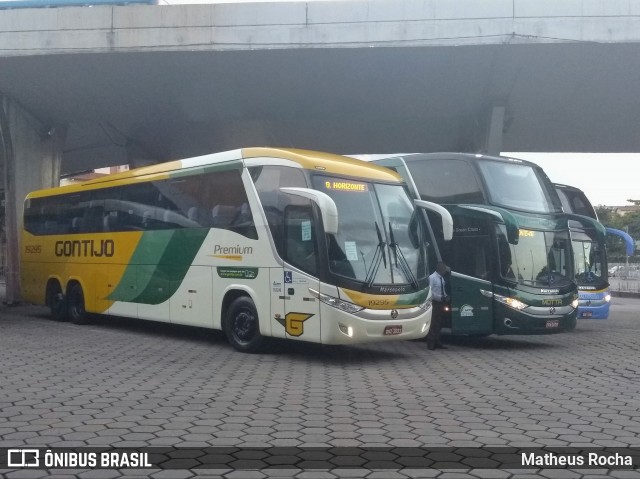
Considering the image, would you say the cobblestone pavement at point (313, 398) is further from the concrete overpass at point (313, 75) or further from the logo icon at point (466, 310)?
the concrete overpass at point (313, 75)

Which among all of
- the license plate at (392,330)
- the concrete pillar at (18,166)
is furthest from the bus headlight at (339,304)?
the concrete pillar at (18,166)

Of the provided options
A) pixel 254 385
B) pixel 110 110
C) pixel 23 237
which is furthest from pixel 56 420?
pixel 110 110

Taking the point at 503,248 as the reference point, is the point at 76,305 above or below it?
below

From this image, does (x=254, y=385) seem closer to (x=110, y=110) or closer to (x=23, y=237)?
(x=23, y=237)

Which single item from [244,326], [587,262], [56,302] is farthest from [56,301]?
[587,262]

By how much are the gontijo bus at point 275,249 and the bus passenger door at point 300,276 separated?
0.02 metres

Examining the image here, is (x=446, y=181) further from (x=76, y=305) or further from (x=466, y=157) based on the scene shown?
(x=76, y=305)

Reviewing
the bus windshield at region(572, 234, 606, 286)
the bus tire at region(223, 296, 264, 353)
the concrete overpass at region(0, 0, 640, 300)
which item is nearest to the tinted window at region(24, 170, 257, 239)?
the bus tire at region(223, 296, 264, 353)

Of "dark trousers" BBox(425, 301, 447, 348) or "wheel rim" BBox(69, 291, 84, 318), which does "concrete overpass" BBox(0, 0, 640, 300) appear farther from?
"dark trousers" BBox(425, 301, 447, 348)

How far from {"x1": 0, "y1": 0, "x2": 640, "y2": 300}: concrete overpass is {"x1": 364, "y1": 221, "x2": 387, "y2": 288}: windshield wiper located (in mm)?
8542

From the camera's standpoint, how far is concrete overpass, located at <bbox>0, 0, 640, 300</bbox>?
1866 centimetres

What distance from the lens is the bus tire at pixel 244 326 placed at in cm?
1238

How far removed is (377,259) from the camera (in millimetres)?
11625

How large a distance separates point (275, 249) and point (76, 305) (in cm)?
815
